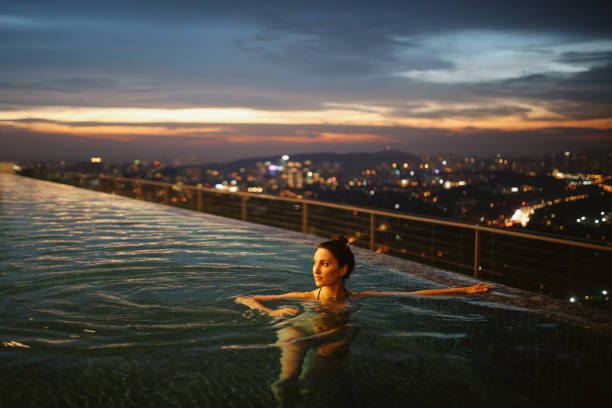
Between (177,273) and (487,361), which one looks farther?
(177,273)

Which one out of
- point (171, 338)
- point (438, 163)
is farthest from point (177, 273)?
point (438, 163)

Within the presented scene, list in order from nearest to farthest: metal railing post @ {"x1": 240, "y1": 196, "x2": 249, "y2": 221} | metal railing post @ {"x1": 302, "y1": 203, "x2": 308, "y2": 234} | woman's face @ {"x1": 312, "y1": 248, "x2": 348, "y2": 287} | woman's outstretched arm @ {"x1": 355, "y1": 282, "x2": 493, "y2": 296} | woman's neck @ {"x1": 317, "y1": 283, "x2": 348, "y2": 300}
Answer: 1. woman's face @ {"x1": 312, "y1": 248, "x2": 348, "y2": 287}
2. woman's neck @ {"x1": 317, "y1": 283, "x2": 348, "y2": 300}
3. woman's outstretched arm @ {"x1": 355, "y1": 282, "x2": 493, "y2": 296}
4. metal railing post @ {"x1": 302, "y1": 203, "x2": 308, "y2": 234}
5. metal railing post @ {"x1": 240, "y1": 196, "x2": 249, "y2": 221}

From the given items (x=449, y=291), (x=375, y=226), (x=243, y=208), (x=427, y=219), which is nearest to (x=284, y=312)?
(x=449, y=291)

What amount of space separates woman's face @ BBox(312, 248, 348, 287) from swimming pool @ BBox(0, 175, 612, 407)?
30 centimetres

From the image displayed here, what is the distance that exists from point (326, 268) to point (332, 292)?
32cm

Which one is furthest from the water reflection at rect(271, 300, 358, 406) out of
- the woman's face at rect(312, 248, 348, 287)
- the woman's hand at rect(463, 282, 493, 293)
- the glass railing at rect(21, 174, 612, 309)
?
the woman's hand at rect(463, 282, 493, 293)

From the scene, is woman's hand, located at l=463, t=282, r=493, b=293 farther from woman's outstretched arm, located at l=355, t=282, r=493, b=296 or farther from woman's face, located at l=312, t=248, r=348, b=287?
woman's face, located at l=312, t=248, r=348, b=287

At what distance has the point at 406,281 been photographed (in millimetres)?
5270

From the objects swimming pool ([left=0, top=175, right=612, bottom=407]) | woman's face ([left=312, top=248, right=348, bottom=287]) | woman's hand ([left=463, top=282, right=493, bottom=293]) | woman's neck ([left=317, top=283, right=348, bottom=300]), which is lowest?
swimming pool ([left=0, top=175, right=612, bottom=407])

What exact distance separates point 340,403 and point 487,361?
43.0 inches

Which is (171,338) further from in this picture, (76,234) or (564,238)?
(76,234)

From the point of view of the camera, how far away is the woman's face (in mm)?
3916

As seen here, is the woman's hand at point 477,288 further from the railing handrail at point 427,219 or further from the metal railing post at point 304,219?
the metal railing post at point 304,219

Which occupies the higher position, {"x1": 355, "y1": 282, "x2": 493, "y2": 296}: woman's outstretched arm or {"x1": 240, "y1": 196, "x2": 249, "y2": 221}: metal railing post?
{"x1": 240, "y1": 196, "x2": 249, "y2": 221}: metal railing post
